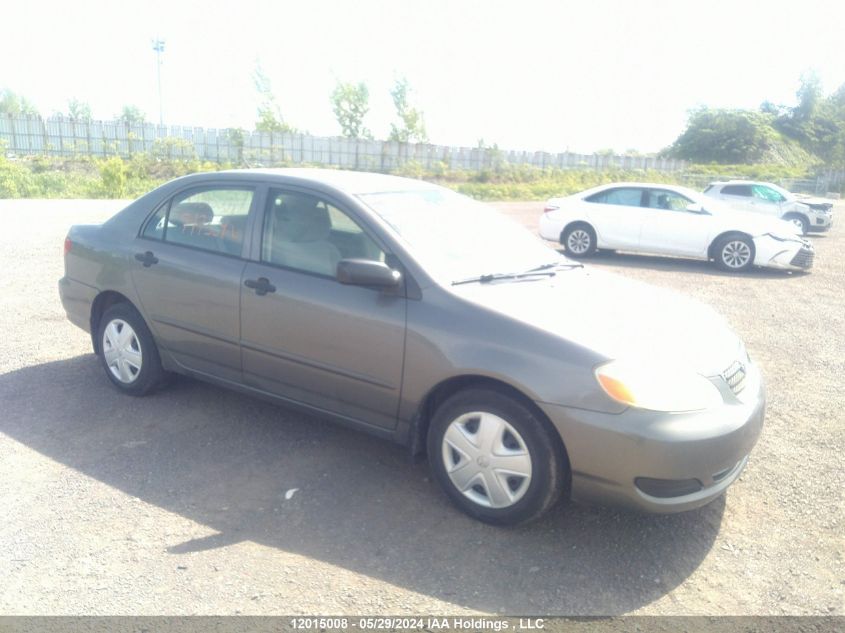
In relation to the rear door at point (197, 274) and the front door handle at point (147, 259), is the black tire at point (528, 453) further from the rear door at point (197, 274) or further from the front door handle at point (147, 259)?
the front door handle at point (147, 259)

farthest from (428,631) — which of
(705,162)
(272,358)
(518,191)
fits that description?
(705,162)

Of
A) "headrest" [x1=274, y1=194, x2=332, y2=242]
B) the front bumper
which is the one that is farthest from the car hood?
"headrest" [x1=274, y1=194, x2=332, y2=242]

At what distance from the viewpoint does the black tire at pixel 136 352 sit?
17.3 feet

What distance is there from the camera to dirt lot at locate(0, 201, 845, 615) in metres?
3.20

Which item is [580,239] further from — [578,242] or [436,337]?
[436,337]

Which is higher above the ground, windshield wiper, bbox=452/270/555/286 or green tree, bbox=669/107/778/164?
green tree, bbox=669/107/778/164

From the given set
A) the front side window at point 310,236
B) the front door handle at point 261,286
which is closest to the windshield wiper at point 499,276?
the front side window at point 310,236

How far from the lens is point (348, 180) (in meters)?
4.78

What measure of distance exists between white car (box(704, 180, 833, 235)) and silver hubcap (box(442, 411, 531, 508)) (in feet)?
61.7

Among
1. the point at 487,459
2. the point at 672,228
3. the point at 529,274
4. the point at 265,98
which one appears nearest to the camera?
the point at 487,459

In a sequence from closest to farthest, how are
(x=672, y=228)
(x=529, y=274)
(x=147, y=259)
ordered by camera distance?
1. (x=529, y=274)
2. (x=147, y=259)
3. (x=672, y=228)

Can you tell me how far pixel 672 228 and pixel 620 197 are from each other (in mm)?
1143

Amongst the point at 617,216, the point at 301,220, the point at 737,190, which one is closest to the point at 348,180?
the point at 301,220

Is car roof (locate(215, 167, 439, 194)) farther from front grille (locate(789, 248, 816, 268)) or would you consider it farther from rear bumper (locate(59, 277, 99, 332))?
front grille (locate(789, 248, 816, 268))
